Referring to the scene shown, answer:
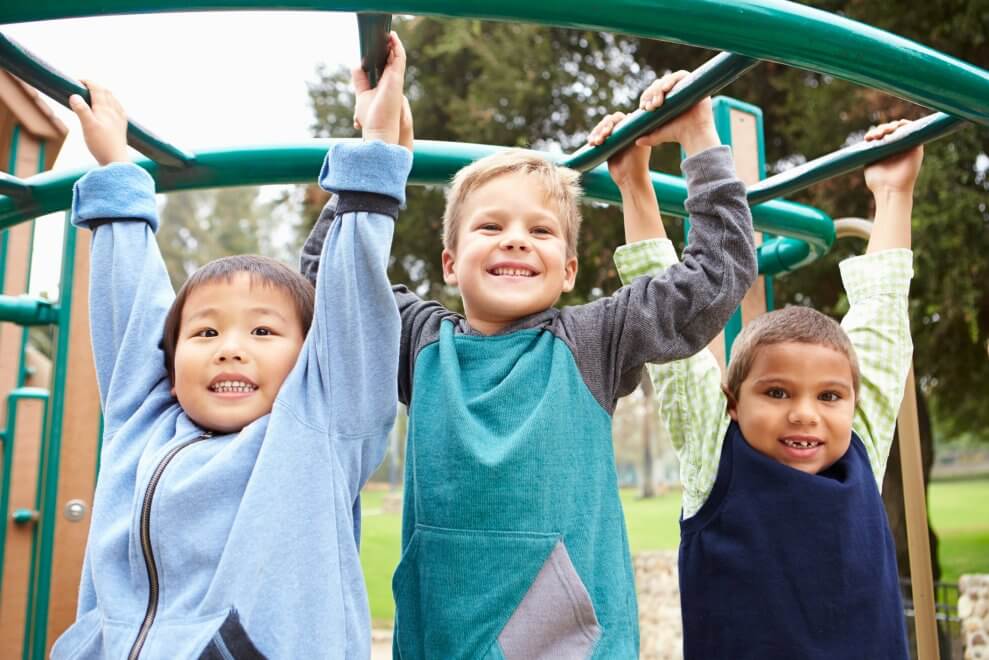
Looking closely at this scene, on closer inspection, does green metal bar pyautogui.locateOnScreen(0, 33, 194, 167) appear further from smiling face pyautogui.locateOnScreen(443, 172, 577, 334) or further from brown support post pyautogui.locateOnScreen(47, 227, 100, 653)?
brown support post pyautogui.locateOnScreen(47, 227, 100, 653)

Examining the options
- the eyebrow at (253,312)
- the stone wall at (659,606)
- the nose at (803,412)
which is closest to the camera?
the eyebrow at (253,312)

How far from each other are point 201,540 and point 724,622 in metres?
0.81

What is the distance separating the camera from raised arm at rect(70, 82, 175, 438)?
1334 millimetres

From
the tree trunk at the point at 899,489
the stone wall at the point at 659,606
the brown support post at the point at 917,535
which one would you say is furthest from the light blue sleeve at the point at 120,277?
the stone wall at the point at 659,606

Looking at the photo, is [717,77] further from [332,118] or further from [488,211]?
[332,118]

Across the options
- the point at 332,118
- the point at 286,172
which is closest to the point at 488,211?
the point at 286,172

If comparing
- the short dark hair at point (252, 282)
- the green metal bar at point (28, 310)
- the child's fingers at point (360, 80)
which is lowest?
the short dark hair at point (252, 282)

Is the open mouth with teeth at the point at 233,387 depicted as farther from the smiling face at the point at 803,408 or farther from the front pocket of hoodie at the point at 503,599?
the smiling face at the point at 803,408

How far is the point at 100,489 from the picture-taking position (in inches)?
48.4

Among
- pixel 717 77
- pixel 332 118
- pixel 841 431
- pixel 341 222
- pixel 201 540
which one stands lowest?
pixel 201 540

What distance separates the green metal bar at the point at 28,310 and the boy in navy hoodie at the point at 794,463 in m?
1.38

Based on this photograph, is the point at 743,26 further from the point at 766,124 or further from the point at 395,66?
the point at 766,124

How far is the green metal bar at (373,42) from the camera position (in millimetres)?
1038

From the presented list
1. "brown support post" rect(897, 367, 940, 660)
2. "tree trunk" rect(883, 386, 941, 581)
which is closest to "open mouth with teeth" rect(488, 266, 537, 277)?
"brown support post" rect(897, 367, 940, 660)
